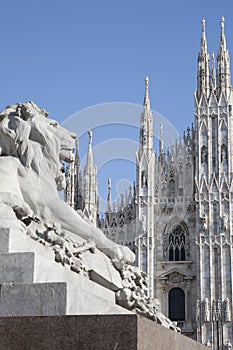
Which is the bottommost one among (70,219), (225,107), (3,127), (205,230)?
(70,219)

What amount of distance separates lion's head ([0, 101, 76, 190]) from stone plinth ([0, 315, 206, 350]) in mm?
1977

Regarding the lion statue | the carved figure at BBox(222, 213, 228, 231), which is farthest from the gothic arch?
the lion statue

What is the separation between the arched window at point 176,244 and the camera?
102 ft

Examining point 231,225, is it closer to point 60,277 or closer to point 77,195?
point 77,195

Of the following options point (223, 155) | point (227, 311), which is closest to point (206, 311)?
point (227, 311)

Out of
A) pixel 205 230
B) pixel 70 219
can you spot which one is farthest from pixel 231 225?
pixel 70 219

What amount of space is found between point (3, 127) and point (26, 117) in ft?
0.72

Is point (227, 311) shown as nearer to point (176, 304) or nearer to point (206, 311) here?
point (206, 311)

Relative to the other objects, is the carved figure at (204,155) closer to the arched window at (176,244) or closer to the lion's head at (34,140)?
the arched window at (176,244)

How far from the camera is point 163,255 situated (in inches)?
1222

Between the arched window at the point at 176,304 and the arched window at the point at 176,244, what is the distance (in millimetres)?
1502

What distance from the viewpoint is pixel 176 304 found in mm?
30391

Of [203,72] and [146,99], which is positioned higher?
[203,72]

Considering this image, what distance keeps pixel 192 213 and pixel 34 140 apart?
25.8 m
